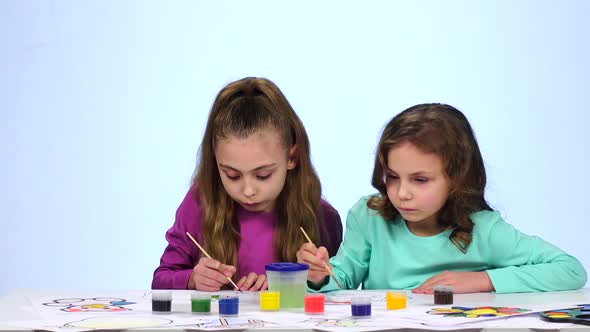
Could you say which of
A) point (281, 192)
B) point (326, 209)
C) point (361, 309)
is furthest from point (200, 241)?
point (361, 309)

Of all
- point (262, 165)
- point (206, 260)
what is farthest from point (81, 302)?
point (262, 165)

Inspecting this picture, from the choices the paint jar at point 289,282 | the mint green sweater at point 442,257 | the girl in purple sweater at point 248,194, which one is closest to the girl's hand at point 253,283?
the girl in purple sweater at point 248,194

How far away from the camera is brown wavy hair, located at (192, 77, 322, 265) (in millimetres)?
2244

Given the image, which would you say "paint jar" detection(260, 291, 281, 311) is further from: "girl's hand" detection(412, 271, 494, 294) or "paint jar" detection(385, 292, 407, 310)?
"girl's hand" detection(412, 271, 494, 294)

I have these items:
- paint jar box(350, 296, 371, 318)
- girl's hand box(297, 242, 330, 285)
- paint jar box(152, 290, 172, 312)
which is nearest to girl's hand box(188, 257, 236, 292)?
girl's hand box(297, 242, 330, 285)

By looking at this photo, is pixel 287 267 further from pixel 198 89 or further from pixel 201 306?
pixel 198 89

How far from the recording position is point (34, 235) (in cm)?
368

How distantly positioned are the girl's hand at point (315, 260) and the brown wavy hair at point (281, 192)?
256 mm

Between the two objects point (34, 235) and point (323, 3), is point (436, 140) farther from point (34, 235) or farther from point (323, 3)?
point (34, 235)

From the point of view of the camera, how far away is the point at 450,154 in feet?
7.01

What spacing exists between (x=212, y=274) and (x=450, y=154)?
55 cm

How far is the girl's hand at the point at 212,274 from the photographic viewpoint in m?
2.08

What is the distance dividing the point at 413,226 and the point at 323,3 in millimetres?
1552

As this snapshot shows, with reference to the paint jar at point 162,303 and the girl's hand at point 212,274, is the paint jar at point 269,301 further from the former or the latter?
the girl's hand at point 212,274
